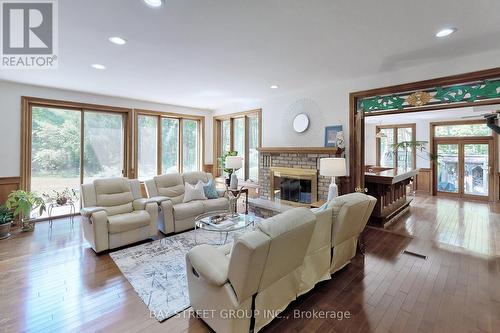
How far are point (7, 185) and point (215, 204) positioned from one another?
3906 millimetres

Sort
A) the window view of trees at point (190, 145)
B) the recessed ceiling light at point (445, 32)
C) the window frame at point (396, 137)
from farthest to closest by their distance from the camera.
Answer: the window frame at point (396, 137)
the window view of trees at point (190, 145)
the recessed ceiling light at point (445, 32)

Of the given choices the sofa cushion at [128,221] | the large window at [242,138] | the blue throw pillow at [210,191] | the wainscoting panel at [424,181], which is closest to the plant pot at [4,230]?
the sofa cushion at [128,221]

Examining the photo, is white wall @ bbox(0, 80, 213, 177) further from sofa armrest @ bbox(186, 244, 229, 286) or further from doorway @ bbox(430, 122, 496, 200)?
doorway @ bbox(430, 122, 496, 200)

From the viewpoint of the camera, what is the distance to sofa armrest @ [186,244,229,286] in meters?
1.74

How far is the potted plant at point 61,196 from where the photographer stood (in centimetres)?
459

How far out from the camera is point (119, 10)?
7.27ft

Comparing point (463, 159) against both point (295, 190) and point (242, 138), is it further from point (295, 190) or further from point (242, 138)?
point (242, 138)

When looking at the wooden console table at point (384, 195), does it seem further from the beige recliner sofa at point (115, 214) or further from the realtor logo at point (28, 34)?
the realtor logo at point (28, 34)

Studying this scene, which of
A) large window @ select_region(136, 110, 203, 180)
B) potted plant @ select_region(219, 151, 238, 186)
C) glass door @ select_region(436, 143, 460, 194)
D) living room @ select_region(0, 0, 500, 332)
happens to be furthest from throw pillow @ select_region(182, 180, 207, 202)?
glass door @ select_region(436, 143, 460, 194)

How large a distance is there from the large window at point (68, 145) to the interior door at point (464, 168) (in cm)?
962

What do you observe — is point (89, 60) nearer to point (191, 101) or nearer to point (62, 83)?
point (62, 83)

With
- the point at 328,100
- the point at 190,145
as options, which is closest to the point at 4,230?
the point at 190,145

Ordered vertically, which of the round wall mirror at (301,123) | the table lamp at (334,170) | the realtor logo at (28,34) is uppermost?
the realtor logo at (28,34)

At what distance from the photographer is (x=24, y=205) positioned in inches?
161
